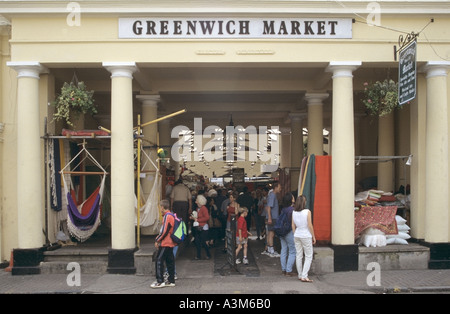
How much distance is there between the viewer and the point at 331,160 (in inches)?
392

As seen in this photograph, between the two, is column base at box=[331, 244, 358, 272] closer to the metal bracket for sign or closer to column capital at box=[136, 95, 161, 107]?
the metal bracket for sign

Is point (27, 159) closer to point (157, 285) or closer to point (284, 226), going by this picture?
point (157, 285)

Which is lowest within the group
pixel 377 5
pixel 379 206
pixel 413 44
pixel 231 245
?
pixel 231 245

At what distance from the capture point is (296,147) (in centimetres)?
1600

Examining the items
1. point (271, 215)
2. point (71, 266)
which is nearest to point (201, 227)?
point (271, 215)

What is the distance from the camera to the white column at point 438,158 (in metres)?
9.57

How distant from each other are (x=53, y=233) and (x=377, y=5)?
8548 millimetres

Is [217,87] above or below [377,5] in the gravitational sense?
below

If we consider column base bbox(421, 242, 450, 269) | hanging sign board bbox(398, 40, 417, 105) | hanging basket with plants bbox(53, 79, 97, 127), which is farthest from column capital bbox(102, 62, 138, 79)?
column base bbox(421, 242, 450, 269)

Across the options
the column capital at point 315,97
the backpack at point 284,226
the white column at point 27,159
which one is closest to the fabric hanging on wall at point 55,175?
the white column at point 27,159

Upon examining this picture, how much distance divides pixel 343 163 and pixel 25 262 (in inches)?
271

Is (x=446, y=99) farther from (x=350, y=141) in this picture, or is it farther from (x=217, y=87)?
(x=217, y=87)

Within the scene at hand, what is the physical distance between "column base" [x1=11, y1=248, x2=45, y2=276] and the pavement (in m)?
0.15

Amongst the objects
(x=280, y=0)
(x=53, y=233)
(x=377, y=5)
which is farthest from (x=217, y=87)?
(x=53, y=233)
